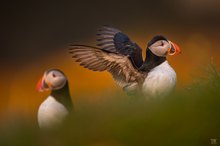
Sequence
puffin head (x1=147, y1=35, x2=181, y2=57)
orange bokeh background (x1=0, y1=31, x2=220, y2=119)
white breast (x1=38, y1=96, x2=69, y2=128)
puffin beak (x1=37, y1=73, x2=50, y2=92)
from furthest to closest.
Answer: orange bokeh background (x1=0, y1=31, x2=220, y2=119) → puffin head (x1=147, y1=35, x2=181, y2=57) → puffin beak (x1=37, y1=73, x2=50, y2=92) → white breast (x1=38, y1=96, x2=69, y2=128)

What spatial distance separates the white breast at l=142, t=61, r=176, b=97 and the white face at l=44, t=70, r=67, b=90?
213mm

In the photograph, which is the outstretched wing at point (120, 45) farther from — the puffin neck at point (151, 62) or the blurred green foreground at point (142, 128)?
the blurred green foreground at point (142, 128)

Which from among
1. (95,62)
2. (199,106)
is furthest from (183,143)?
(95,62)

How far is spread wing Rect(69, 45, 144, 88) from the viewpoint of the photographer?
1674 millimetres

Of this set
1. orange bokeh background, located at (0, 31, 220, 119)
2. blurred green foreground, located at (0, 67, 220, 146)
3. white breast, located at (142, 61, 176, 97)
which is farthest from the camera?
orange bokeh background, located at (0, 31, 220, 119)

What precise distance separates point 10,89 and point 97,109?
2.88m

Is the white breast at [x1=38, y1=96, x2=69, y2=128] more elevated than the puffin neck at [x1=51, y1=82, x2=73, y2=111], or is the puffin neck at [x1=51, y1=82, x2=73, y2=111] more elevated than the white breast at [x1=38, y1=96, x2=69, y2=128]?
the puffin neck at [x1=51, y1=82, x2=73, y2=111]

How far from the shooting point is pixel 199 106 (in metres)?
0.65

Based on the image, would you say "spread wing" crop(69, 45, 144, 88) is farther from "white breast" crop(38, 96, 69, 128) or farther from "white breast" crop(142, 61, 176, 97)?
"white breast" crop(38, 96, 69, 128)

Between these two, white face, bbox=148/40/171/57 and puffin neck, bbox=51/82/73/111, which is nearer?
puffin neck, bbox=51/82/73/111

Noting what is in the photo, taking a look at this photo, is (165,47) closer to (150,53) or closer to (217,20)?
(150,53)

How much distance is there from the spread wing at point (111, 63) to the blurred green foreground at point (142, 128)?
3.23ft

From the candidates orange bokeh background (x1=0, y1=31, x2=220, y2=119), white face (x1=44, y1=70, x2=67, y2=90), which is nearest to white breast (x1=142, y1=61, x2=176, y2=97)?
white face (x1=44, y1=70, x2=67, y2=90)

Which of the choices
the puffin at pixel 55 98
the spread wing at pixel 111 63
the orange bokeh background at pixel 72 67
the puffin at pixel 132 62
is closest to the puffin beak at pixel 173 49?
the puffin at pixel 132 62
